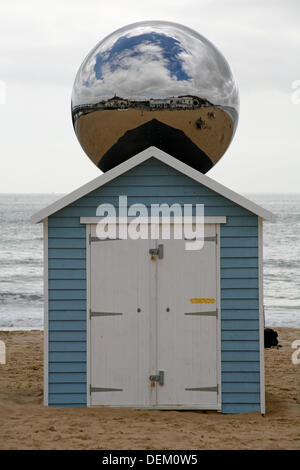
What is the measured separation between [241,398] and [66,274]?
2.84m

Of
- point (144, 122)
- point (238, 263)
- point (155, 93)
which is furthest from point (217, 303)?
point (155, 93)

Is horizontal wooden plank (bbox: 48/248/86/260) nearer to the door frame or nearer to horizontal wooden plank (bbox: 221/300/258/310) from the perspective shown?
the door frame

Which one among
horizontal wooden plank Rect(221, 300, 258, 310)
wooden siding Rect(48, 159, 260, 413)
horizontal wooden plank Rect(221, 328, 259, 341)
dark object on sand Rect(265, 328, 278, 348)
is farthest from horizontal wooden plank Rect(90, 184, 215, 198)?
dark object on sand Rect(265, 328, 278, 348)

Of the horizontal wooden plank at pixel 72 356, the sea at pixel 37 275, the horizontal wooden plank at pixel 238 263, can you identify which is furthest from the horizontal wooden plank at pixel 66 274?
the sea at pixel 37 275

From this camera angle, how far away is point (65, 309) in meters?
9.49

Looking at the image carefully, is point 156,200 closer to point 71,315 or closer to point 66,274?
point 66,274

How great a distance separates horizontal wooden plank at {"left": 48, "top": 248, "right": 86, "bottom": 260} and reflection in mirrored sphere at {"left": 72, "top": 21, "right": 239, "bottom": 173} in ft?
6.50

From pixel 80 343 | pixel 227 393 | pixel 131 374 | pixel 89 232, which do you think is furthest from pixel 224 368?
pixel 89 232

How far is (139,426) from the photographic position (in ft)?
28.1

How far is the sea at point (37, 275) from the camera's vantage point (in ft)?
67.5

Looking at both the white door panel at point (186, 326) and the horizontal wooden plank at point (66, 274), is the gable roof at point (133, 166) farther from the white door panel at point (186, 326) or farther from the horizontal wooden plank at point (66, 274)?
the horizontal wooden plank at point (66, 274)

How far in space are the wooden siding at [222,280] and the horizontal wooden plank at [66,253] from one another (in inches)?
0.5

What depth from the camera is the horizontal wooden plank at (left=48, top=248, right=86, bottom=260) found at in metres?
9.51

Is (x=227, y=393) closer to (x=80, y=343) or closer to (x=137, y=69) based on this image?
(x=80, y=343)
